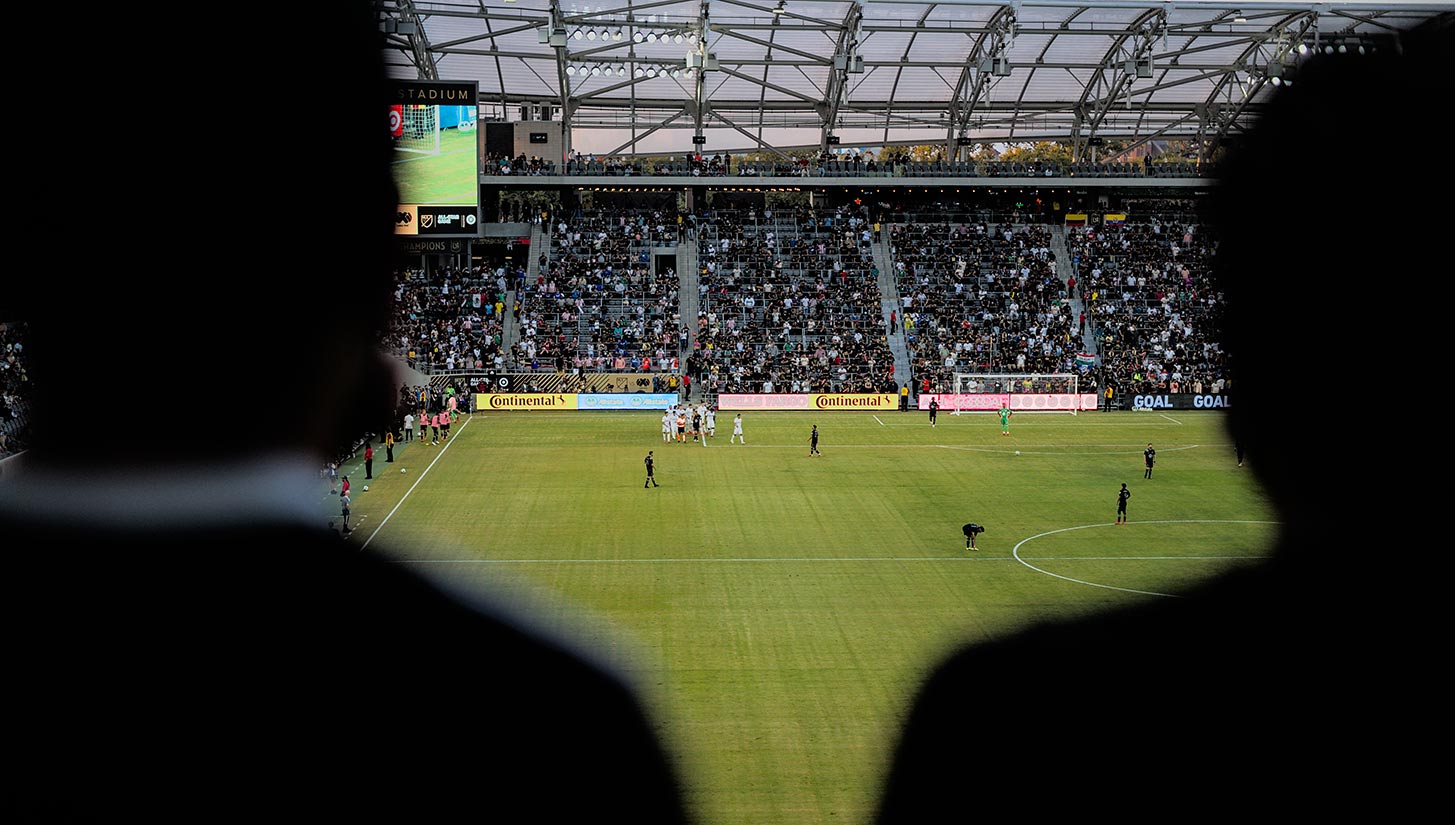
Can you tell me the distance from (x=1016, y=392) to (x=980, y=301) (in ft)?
26.3

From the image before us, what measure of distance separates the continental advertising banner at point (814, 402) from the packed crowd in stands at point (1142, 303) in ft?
35.2

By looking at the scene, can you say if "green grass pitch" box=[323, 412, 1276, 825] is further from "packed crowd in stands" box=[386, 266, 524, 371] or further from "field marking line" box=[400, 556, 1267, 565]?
"packed crowd in stands" box=[386, 266, 524, 371]

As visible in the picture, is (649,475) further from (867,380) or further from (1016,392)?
(1016,392)

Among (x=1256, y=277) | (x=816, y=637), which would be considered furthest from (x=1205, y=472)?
(x=1256, y=277)

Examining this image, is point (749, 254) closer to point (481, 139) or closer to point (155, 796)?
point (481, 139)

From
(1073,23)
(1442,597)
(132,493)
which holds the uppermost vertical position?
(1073,23)

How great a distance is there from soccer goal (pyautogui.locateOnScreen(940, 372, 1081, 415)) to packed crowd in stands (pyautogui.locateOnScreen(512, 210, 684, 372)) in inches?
519

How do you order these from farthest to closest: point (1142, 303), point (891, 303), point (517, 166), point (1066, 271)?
point (1066, 271) → point (517, 166) → point (1142, 303) → point (891, 303)

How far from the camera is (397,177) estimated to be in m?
2.31

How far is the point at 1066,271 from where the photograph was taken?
6562 centimetres

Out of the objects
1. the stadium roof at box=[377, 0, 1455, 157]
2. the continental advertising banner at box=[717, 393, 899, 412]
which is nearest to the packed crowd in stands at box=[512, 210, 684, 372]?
the continental advertising banner at box=[717, 393, 899, 412]

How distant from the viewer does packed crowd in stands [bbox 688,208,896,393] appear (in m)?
56.3

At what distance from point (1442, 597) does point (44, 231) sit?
2.35 m

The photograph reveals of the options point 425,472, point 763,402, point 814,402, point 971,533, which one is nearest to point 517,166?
point 763,402
